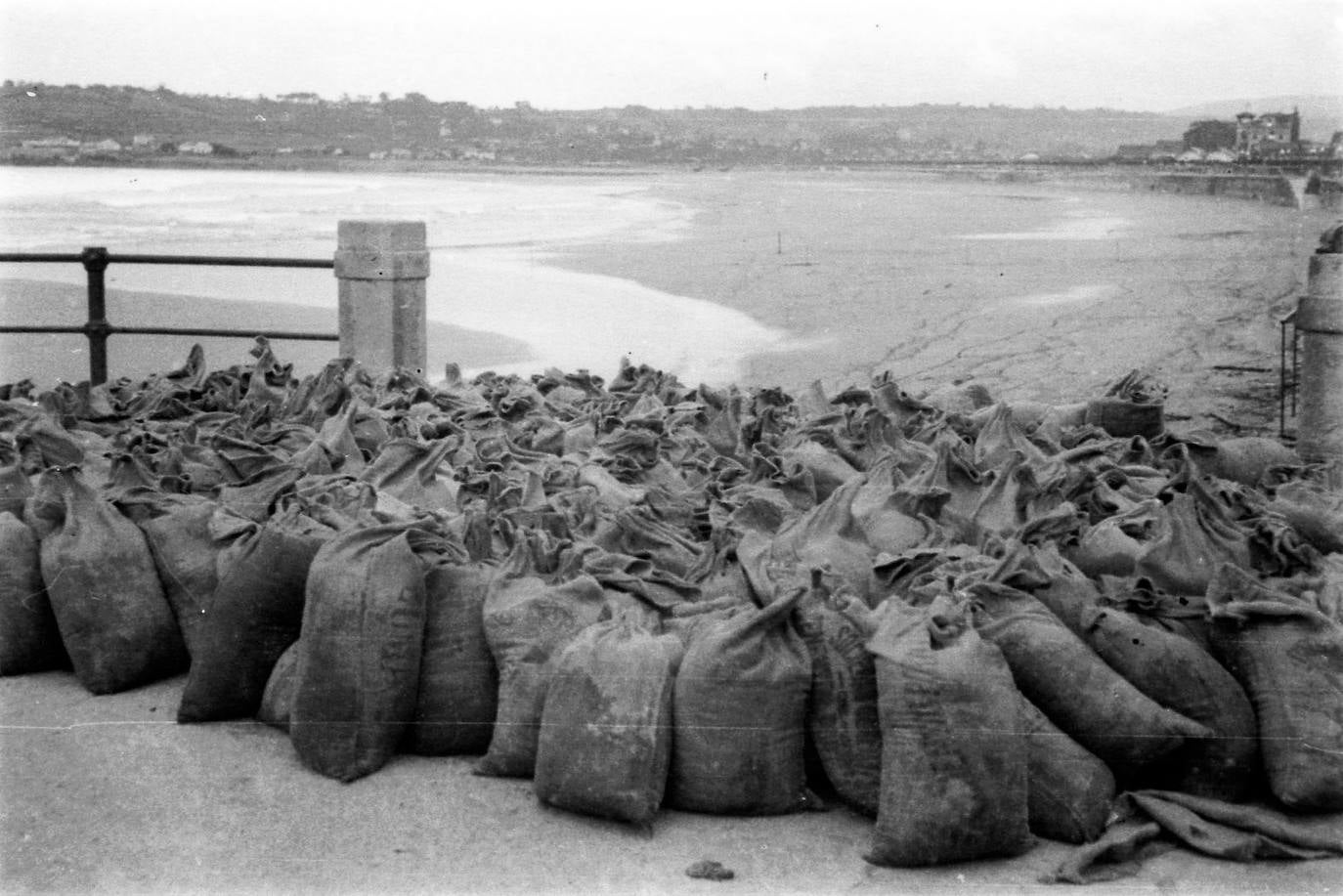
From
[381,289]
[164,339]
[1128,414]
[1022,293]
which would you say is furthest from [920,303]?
[1128,414]

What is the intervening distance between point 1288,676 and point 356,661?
2.38 meters

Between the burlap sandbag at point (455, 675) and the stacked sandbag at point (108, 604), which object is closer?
the burlap sandbag at point (455, 675)

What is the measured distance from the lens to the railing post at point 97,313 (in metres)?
8.93

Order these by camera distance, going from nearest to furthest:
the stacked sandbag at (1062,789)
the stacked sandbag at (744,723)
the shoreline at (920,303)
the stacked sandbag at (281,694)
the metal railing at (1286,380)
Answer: the stacked sandbag at (1062,789) → the stacked sandbag at (744,723) → the stacked sandbag at (281,694) → the metal railing at (1286,380) → the shoreline at (920,303)

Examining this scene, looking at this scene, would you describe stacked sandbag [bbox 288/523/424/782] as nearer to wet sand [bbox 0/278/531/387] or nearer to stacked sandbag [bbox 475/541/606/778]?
stacked sandbag [bbox 475/541/606/778]

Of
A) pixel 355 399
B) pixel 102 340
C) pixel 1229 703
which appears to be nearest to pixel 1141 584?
pixel 1229 703

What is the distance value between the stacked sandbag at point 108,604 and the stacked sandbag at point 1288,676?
3080 mm

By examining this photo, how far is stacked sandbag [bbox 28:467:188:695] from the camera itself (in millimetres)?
4551

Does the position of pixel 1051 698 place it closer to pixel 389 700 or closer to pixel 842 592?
pixel 842 592

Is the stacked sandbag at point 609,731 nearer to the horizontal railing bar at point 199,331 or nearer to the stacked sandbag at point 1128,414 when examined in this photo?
the stacked sandbag at point 1128,414

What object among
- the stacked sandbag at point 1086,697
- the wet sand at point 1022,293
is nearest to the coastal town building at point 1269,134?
the wet sand at point 1022,293

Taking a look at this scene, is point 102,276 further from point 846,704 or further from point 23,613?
point 846,704

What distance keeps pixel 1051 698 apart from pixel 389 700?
1.72 meters

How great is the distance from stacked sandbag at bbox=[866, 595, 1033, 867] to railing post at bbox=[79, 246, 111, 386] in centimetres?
675
